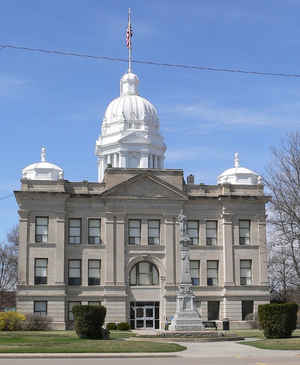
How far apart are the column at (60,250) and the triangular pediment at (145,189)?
15.2ft

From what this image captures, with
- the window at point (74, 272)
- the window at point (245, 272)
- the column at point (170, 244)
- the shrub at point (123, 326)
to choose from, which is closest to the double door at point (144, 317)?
the column at point (170, 244)

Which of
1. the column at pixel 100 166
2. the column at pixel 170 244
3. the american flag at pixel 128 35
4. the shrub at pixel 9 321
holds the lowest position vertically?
the shrub at pixel 9 321

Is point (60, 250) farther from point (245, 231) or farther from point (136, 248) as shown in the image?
point (245, 231)

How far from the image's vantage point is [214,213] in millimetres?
62562

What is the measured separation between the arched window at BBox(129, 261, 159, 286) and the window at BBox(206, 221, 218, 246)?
5.79 meters

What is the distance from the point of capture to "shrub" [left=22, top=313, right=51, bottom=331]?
5117 cm

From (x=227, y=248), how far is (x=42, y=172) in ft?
61.1

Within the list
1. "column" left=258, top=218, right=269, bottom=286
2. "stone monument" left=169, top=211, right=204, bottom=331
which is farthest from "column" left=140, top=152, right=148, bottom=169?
"stone monument" left=169, top=211, right=204, bottom=331

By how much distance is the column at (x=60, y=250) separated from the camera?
2307 inches

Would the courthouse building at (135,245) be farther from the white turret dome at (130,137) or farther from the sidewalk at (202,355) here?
the sidewalk at (202,355)

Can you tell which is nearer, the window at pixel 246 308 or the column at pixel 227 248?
the window at pixel 246 308

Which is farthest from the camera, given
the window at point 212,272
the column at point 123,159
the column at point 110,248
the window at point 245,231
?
the column at point 123,159

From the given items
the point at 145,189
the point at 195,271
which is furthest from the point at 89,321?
the point at 195,271

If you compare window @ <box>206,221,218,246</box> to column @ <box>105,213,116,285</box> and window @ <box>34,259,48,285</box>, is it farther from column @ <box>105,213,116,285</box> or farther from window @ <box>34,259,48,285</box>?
window @ <box>34,259,48,285</box>
